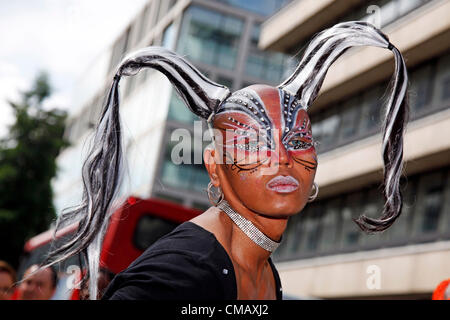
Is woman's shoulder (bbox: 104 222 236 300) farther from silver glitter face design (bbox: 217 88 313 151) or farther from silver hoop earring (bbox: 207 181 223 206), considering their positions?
silver glitter face design (bbox: 217 88 313 151)

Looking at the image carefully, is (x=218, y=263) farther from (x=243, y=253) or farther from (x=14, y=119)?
(x=14, y=119)

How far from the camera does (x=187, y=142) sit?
2.23 metres

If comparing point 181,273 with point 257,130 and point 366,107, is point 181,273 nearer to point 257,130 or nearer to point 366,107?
point 257,130

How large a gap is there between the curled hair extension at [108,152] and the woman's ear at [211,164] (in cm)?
11

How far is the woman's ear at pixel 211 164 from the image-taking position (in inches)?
87.7

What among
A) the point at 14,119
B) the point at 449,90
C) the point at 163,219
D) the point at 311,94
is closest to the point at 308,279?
the point at 449,90

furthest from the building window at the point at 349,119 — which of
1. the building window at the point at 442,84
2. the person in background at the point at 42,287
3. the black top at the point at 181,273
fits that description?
the black top at the point at 181,273

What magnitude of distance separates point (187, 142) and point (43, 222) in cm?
2354

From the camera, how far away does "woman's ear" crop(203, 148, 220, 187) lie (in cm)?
223

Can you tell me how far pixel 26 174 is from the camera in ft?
81.1

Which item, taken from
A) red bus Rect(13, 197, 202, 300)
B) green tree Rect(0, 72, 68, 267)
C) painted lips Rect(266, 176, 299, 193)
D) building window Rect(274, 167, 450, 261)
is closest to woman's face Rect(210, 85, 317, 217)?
painted lips Rect(266, 176, 299, 193)

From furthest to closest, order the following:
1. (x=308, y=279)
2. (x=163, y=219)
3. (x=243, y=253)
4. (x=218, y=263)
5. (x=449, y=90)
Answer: (x=308, y=279)
(x=449, y=90)
(x=163, y=219)
(x=243, y=253)
(x=218, y=263)

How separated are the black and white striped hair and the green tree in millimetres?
21778

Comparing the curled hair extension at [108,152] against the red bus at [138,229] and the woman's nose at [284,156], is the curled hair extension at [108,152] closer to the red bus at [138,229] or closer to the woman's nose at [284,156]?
the woman's nose at [284,156]
